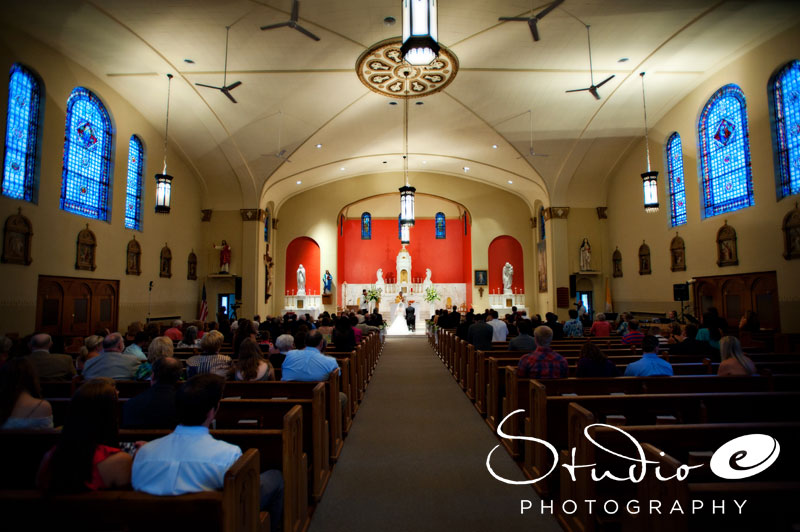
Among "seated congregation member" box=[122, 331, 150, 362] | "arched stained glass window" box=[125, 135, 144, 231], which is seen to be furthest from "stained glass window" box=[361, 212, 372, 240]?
"seated congregation member" box=[122, 331, 150, 362]

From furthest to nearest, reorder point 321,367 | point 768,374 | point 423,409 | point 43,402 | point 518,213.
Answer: point 518,213 → point 423,409 → point 321,367 → point 768,374 → point 43,402

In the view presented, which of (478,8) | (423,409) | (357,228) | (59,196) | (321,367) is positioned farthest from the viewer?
(357,228)

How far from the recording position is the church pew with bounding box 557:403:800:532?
2.16m

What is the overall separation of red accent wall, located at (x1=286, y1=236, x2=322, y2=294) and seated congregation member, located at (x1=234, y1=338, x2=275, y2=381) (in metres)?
15.3

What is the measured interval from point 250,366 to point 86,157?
8843mm

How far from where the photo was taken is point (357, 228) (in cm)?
2098

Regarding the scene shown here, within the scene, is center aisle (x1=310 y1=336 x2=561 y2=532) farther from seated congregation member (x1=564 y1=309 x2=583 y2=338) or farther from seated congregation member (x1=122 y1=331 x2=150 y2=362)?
seated congregation member (x1=564 y1=309 x2=583 y2=338)

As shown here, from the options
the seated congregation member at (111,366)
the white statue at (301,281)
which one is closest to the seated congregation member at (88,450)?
the seated congregation member at (111,366)

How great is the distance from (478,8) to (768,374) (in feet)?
24.1

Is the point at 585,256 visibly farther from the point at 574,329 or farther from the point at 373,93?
the point at 373,93

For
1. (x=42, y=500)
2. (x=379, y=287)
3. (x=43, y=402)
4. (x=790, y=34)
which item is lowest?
(x=42, y=500)

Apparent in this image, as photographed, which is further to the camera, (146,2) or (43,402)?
(146,2)

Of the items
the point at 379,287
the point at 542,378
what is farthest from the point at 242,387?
the point at 379,287

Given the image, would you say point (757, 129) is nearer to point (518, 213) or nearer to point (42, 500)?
point (518, 213)
